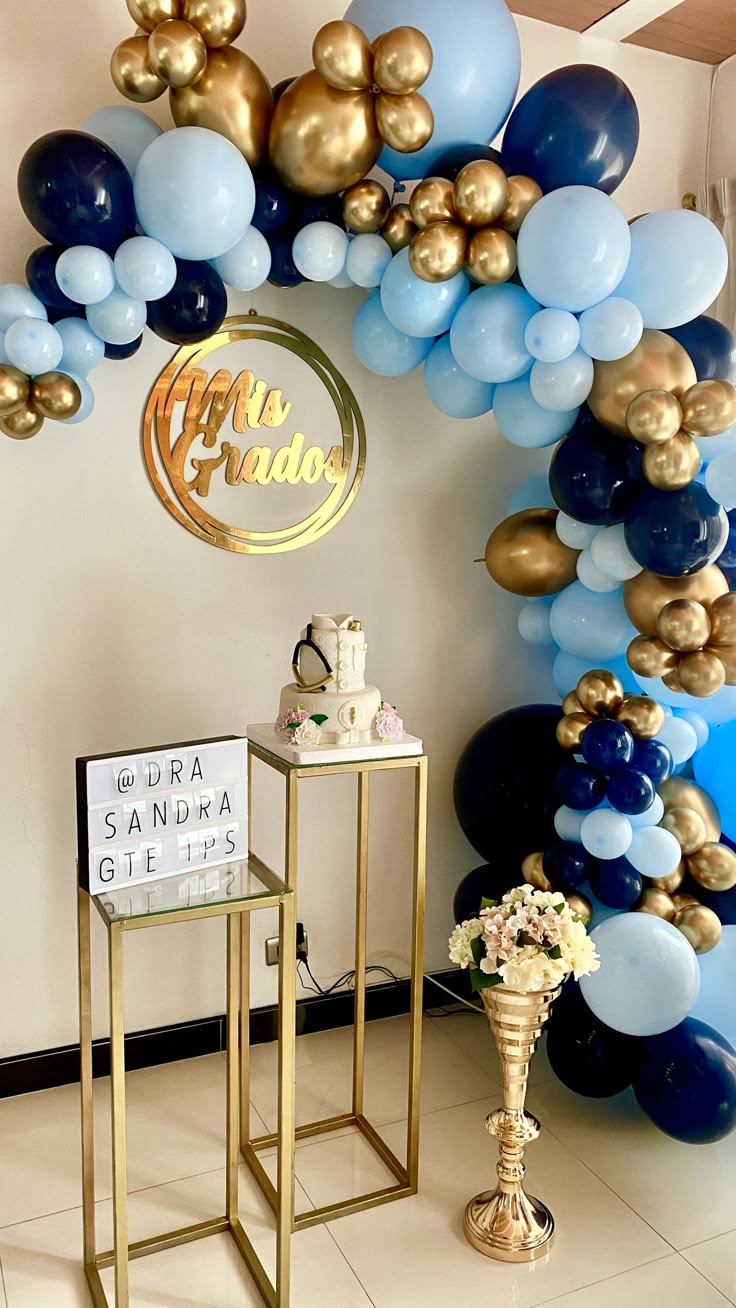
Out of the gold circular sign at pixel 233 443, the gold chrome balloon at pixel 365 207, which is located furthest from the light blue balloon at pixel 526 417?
the gold circular sign at pixel 233 443

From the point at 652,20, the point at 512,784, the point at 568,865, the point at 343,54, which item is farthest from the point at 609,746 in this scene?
the point at 652,20

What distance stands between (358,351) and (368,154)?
421 millimetres

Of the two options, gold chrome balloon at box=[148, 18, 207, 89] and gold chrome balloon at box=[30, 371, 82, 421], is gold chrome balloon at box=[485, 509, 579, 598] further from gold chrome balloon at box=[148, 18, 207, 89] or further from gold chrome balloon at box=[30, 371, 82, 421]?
gold chrome balloon at box=[148, 18, 207, 89]

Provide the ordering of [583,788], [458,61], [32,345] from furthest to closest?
[583,788] → [458,61] → [32,345]

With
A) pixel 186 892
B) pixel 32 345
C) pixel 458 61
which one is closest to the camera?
pixel 186 892

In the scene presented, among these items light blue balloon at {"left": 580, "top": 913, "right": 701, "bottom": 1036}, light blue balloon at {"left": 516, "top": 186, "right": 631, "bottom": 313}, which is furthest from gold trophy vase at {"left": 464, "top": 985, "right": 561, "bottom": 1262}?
light blue balloon at {"left": 516, "top": 186, "right": 631, "bottom": 313}

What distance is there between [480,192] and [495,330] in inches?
9.4

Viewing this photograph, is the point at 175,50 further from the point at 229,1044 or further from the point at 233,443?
the point at 229,1044

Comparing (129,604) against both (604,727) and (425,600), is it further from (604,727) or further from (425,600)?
(604,727)

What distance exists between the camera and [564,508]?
6.63ft

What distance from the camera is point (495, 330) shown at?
1.85 m

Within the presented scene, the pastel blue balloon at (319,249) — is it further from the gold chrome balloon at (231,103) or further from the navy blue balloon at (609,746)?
the navy blue balloon at (609,746)

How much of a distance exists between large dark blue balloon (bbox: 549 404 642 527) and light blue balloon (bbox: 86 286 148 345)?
2.84 feet

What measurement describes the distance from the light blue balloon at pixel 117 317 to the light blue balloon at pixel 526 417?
0.74m
